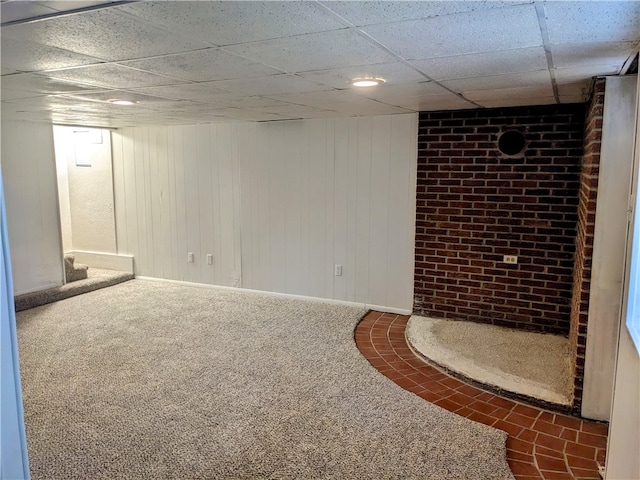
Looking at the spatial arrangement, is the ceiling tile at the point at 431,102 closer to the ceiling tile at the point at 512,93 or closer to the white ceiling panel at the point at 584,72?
the ceiling tile at the point at 512,93

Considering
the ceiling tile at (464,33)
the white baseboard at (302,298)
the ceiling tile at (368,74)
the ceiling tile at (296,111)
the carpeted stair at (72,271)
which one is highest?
the ceiling tile at (296,111)

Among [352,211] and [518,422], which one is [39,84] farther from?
[518,422]

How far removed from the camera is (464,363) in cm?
345

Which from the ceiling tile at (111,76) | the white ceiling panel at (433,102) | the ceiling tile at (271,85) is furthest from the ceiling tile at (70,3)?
the white ceiling panel at (433,102)

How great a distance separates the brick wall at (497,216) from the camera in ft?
12.8


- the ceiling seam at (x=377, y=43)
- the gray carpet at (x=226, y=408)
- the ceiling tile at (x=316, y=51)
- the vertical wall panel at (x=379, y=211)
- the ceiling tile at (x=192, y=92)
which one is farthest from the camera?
the vertical wall panel at (x=379, y=211)

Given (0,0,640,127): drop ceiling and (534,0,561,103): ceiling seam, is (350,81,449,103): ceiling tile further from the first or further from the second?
(534,0,561,103): ceiling seam

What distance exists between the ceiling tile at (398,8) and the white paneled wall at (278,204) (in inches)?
116

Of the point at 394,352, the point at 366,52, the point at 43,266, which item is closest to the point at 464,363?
the point at 394,352

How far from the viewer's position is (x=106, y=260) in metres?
6.41

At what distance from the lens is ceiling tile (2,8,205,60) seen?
1627 millimetres

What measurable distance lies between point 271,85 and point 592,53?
1.80 meters

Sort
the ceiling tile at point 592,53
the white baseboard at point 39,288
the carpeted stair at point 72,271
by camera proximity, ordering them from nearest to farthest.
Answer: the ceiling tile at point 592,53, the white baseboard at point 39,288, the carpeted stair at point 72,271

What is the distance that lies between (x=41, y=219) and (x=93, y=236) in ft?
4.16
